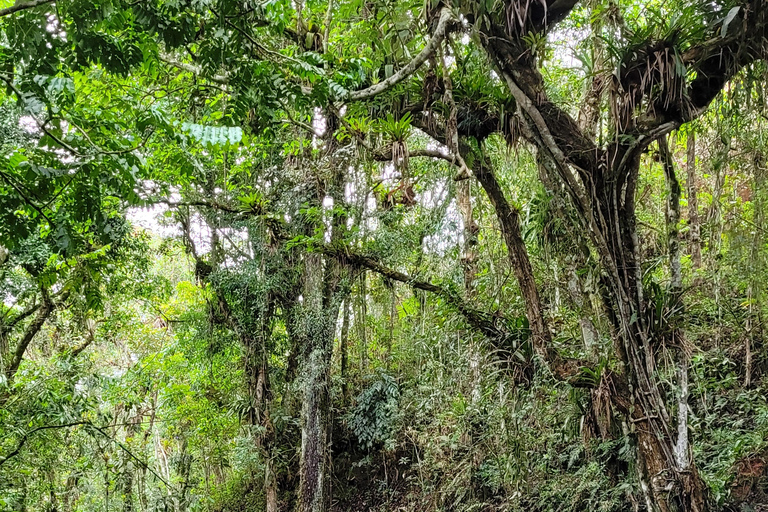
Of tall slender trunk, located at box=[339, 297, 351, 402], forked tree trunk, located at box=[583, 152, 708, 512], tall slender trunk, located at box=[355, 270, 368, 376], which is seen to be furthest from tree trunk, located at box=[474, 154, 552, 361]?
tall slender trunk, located at box=[339, 297, 351, 402]

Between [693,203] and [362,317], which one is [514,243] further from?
[362,317]

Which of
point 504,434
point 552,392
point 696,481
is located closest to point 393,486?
point 504,434

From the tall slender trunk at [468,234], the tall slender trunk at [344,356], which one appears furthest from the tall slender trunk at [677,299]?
the tall slender trunk at [344,356]

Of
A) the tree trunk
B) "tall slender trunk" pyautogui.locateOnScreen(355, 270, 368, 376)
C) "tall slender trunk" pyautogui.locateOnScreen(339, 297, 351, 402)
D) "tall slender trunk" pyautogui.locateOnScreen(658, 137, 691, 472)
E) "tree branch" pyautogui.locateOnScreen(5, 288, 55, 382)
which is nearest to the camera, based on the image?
"tall slender trunk" pyautogui.locateOnScreen(658, 137, 691, 472)

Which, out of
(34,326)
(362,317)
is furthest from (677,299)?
(34,326)

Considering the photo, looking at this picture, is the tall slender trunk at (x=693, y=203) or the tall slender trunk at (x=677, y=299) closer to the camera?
the tall slender trunk at (x=677, y=299)

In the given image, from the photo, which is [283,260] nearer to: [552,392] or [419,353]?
[419,353]

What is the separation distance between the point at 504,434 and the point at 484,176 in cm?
219

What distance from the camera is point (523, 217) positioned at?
15.2 ft

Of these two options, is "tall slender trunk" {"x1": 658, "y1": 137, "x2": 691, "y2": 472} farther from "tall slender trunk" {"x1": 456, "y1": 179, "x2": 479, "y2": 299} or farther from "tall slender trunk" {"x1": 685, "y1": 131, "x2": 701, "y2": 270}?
"tall slender trunk" {"x1": 456, "y1": 179, "x2": 479, "y2": 299}

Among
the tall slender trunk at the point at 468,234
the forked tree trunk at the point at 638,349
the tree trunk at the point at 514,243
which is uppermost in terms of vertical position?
the tall slender trunk at the point at 468,234

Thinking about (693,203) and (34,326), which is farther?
(34,326)

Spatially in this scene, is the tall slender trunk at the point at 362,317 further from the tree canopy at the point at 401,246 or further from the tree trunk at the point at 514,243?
the tree trunk at the point at 514,243

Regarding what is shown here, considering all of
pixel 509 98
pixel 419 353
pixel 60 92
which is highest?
pixel 509 98
